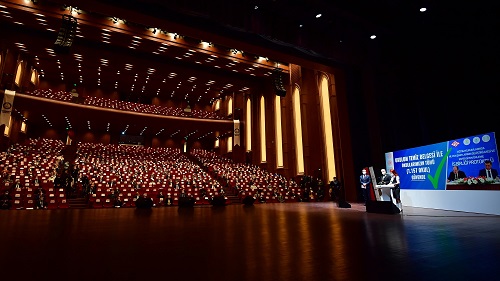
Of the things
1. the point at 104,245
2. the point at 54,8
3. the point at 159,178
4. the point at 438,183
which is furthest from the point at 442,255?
the point at 54,8

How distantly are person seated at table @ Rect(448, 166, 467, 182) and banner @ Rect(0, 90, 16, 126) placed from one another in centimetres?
2056

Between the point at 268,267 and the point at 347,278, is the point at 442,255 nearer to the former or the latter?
the point at 347,278

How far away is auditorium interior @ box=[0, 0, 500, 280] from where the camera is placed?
2.25 metres

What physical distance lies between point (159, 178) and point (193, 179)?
1.68 metres

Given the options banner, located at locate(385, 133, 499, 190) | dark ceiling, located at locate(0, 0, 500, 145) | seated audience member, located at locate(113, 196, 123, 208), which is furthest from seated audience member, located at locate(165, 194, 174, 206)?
banner, located at locate(385, 133, 499, 190)

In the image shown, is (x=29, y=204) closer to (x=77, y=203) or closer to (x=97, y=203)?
(x=77, y=203)

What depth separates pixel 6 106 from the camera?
14.5m

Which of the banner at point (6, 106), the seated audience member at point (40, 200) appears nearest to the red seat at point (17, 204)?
the seated audience member at point (40, 200)

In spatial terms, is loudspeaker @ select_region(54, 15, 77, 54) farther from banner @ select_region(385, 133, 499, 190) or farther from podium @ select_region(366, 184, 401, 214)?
banner @ select_region(385, 133, 499, 190)

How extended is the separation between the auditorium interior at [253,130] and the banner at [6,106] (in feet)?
0.26

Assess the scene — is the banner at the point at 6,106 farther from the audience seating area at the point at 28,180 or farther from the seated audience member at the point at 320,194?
the seated audience member at the point at 320,194

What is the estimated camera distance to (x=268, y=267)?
187 centimetres

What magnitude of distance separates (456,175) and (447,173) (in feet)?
0.88

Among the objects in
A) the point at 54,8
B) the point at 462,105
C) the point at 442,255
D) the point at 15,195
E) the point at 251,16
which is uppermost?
the point at 54,8
